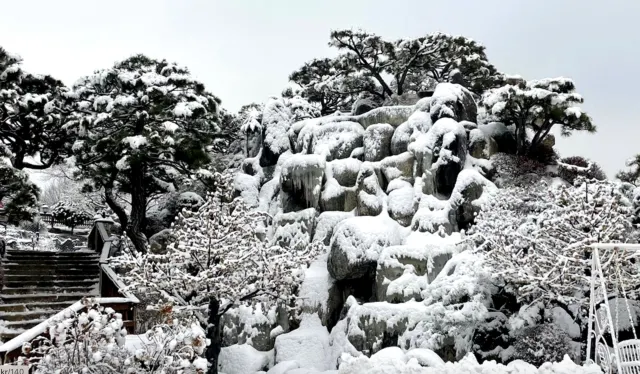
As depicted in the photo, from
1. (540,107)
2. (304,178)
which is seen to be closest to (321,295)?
(304,178)

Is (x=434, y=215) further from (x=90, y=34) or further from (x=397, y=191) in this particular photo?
(x=90, y=34)

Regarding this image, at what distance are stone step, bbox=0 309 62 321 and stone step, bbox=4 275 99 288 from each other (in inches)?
65.0

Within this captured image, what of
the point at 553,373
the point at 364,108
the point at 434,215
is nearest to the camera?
the point at 553,373

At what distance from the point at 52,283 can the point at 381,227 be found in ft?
26.4

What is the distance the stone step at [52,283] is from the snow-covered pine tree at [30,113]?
4.65m

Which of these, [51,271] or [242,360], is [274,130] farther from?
[242,360]

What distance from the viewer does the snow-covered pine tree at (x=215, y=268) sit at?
8602 millimetres

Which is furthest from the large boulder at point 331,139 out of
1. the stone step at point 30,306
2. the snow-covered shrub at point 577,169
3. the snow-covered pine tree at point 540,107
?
the stone step at point 30,306

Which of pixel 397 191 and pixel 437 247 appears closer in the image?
pixel 437 247

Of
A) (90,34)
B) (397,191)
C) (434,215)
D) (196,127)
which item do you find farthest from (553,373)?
(196,127)

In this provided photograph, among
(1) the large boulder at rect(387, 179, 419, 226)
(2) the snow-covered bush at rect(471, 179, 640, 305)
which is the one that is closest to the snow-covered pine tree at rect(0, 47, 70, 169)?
(1) the large boulder at rect(387, 179, 419, 226)

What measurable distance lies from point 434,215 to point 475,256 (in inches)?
106

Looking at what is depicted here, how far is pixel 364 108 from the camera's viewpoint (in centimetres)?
1828

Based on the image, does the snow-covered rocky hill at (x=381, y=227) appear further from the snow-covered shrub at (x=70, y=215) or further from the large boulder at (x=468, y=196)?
the snow-covered shrub at (x=70, y=215)
